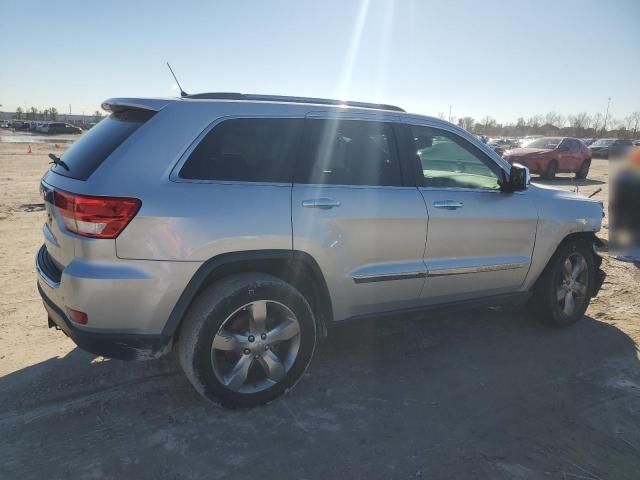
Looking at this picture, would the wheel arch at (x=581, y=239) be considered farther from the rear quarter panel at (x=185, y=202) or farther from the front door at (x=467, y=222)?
the rear quarter panel at (x=185, y=202)

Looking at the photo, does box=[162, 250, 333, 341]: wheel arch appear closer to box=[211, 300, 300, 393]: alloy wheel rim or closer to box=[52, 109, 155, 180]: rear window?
box=[211, 300, 300, 393]: alloy wheel rim

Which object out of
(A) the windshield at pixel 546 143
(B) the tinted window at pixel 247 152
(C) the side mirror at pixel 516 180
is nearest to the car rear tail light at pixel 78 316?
(B) the tinted window at pixel 247 152

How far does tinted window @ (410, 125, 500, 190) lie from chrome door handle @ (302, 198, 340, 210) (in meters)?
0.87

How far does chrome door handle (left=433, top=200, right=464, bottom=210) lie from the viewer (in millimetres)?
3498

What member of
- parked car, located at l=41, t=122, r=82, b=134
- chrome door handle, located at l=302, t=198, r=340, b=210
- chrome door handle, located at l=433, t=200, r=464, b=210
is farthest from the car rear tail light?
parked car, located at l=41, t=122, r=82, b=134

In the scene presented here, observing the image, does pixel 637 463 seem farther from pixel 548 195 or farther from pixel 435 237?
pixel 548 195

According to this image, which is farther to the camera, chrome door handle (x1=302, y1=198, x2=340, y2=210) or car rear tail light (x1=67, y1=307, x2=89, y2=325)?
chrome door handle (x1=302, y1=198, x2=340, y2=210)

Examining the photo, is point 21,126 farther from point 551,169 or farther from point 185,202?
point 185,202

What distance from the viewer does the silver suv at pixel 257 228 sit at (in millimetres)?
2607

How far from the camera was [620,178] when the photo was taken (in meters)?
4.68

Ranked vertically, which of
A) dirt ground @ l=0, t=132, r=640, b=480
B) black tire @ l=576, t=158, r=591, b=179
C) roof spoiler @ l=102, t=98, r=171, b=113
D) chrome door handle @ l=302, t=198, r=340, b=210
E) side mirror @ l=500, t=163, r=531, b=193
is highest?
roof spoiler @ l=102, t=98, r=171, b=113

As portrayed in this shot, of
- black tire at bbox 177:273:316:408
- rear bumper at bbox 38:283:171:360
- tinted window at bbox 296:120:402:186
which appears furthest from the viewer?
tinted window at bbox 296:120:402:186

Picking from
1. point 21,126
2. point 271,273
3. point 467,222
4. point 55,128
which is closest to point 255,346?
point 271,273

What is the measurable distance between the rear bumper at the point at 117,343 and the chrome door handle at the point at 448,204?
2081mm
